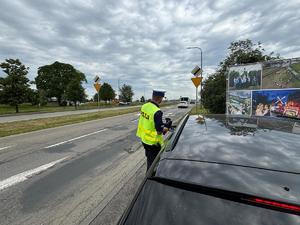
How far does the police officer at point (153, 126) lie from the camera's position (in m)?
4.47

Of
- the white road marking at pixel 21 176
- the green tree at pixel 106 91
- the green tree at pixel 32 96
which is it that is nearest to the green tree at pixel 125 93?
the green tree at pixel 106 91

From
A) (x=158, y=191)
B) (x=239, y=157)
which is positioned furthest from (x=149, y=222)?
(x=239, y=157)

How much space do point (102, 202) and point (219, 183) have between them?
3.25m

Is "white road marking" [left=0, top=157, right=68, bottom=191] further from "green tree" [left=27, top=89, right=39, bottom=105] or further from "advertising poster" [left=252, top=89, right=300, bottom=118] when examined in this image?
"green tree" [left=27, top=89, right=39, bottom=105]

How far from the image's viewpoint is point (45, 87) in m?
72.6

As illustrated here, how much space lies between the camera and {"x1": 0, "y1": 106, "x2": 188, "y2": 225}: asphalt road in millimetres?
3723

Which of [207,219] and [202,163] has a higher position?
[202,163]

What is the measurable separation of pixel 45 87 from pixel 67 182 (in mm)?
74509

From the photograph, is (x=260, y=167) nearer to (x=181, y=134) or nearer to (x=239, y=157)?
(x=239, y=157)

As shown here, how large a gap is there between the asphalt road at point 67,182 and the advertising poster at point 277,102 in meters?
7.52

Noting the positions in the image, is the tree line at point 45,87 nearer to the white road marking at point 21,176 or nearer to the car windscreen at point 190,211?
the white road marking at point 21,176

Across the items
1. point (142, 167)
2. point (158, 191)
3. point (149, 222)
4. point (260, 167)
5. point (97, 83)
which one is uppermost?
point (97, 83)

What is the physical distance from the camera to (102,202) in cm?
414

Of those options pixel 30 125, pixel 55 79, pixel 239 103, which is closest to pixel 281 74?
pixel 239 103
